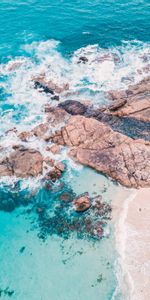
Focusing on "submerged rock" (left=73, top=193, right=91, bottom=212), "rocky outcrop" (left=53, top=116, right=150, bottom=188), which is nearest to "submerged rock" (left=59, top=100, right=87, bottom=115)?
"rocky outcrop" (left=53, top=116, right=150, bottom=188)

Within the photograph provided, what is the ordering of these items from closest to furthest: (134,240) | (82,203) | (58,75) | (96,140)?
(134,240) < (82,203) < (96,140) < (58,75)

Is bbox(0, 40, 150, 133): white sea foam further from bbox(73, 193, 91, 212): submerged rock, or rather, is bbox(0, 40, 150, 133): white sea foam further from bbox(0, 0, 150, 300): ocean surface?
bbox(73, 193, 91, 212): submerged rock

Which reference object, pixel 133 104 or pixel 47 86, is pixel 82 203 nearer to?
pixel 133 104

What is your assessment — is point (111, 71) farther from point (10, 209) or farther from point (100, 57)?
point (10, 209)

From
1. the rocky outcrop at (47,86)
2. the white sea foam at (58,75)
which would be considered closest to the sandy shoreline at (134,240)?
the white sea foam at (58,75)

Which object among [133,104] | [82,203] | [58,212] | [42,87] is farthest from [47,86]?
[58,212]

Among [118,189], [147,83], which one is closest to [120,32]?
[147,83]

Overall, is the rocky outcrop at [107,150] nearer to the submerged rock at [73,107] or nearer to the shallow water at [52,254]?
the shallow water at [52,254]
